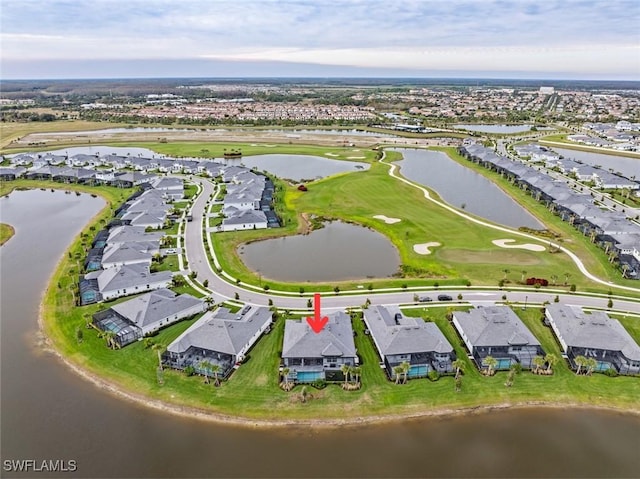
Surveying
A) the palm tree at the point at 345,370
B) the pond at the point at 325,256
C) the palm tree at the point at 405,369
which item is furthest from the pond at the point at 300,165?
the palm tree at the point at 405,369

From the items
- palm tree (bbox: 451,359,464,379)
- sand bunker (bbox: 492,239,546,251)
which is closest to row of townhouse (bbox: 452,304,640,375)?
palm tree (bbox: 451,359,464,379)

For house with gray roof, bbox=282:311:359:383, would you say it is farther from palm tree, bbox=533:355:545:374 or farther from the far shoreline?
palm tree, bbox=533:355:545:374

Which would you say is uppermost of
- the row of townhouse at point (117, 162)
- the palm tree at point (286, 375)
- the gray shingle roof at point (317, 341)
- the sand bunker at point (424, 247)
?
the row of townhouse at point (117, 162)

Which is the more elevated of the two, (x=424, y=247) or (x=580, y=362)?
(x=424, y=247)

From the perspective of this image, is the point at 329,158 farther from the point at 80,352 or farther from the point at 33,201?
the point at 80,352

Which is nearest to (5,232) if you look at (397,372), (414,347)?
(397,372)

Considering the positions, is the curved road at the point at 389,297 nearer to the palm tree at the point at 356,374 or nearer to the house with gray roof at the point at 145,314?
the house with gray roof at the point at 145,314

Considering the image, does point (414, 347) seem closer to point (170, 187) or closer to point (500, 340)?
point (500, 340)
